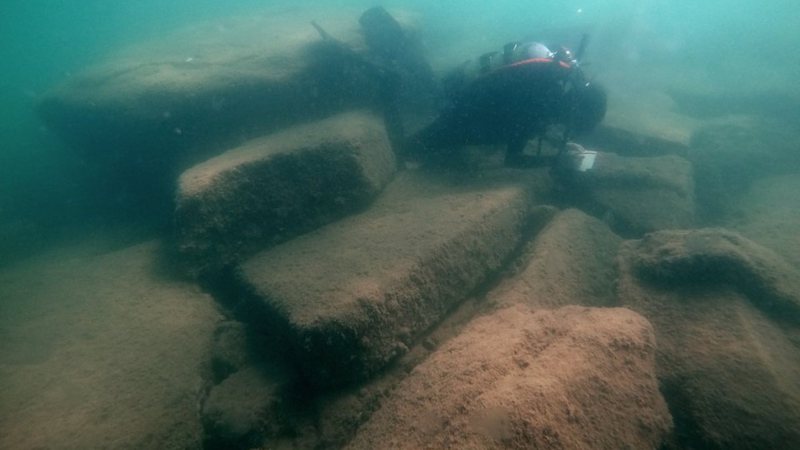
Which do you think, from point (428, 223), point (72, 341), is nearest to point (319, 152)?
point (428, 223)

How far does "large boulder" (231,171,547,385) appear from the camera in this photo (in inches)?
114

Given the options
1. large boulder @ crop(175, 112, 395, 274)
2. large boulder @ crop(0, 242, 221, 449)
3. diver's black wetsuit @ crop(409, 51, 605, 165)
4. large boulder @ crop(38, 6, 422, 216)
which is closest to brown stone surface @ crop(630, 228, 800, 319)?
diver's black wetsuit @ crop(409, 51, 605, 165)

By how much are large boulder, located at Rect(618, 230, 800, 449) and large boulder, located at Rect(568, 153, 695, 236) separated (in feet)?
3.63

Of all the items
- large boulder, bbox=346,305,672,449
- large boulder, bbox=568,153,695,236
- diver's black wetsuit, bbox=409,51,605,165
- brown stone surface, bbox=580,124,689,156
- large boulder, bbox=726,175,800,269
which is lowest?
large boulder, bbox=726,175,800,269

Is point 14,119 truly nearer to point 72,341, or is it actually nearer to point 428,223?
point 72,341

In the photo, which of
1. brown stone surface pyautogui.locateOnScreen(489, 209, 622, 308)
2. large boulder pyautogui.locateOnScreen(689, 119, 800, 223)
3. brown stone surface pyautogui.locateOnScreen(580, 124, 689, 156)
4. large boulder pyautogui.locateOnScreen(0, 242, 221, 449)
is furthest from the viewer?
brown stone surface pyautogui.locateOnScreen(580, 124, 689, 156)

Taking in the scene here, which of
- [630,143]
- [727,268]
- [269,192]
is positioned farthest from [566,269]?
[630,143]

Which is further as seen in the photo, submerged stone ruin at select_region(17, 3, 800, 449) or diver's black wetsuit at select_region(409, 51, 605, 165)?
diver's black wetsuit at select_region(409, 51, 605, 165)

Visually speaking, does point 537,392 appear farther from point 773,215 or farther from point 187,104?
point 187,104

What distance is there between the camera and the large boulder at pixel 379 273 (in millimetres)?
2885

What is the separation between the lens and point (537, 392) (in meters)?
1.91

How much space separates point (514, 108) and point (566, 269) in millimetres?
2486

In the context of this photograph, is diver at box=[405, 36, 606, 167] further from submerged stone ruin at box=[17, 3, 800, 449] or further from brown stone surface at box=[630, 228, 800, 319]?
brown stone surface at box=[630, 228, 800, 319]

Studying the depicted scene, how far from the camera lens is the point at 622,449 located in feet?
6.25
